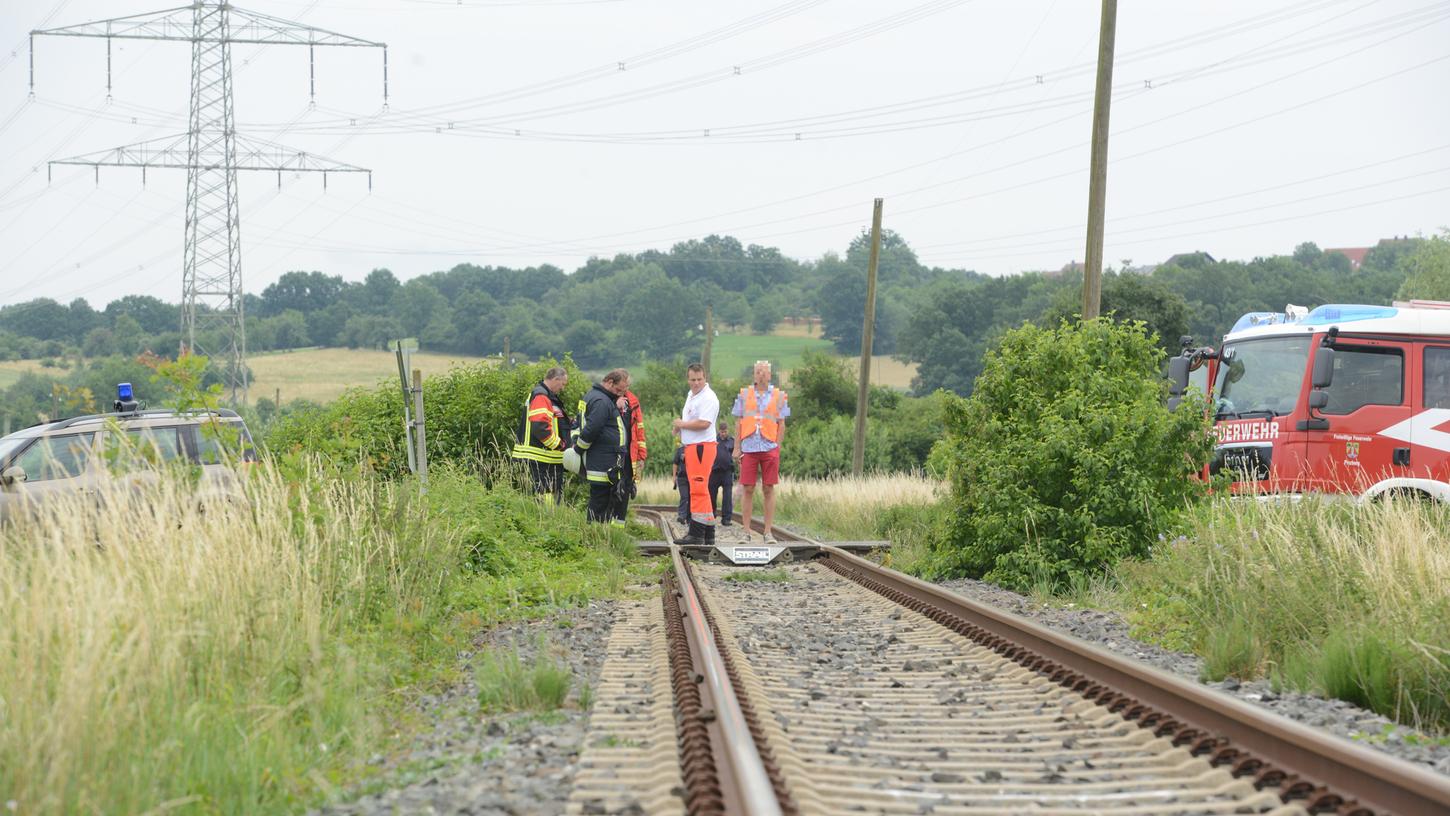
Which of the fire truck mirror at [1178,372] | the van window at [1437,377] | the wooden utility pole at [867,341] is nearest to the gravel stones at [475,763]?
the fire truck mirror at [1178,372]

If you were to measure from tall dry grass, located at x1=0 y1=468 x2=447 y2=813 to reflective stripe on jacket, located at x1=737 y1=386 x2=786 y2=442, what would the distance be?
7067 millimetres

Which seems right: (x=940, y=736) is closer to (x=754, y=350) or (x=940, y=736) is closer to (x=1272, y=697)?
(x=1272, y=697)

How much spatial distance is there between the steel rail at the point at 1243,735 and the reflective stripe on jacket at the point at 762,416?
7.66 m

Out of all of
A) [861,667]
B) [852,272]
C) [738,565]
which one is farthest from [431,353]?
[861,667]

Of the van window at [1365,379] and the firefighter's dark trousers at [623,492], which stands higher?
the van window at [1365,379]

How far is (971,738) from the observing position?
5.65 metres

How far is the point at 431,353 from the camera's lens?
90.8 metres

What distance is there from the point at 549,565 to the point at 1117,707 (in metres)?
7.49

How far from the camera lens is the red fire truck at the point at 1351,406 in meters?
14.1

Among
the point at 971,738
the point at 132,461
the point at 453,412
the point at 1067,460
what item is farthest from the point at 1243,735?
the point at 453,412

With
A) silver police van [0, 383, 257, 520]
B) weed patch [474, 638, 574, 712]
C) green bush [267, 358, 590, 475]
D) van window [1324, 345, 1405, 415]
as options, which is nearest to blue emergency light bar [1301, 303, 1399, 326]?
van window [1324, 345, 1405, 415]

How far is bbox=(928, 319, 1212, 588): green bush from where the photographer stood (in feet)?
38.0

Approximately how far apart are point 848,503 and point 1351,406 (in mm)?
9702

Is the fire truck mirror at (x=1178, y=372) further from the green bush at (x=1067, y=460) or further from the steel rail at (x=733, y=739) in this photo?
the steel rail at (x=733, y=739)
